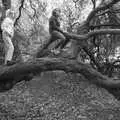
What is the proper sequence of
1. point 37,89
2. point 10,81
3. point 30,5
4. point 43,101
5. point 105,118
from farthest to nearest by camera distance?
1. point 30,5
2. point 37,89
3. point 43,101
4. point 105,118
5. point 10,81

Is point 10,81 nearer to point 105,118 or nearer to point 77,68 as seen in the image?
point 77,68

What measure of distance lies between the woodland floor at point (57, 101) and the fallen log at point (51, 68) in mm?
2005

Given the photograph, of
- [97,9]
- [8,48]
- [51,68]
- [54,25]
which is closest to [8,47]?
[8,48]

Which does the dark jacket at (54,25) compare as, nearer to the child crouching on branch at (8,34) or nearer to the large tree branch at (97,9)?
the child crouching on branch at (8,34)

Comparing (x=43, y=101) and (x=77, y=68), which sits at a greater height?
(x=77, y=68)

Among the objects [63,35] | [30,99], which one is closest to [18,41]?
[30,99]

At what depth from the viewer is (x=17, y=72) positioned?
2.90 meters

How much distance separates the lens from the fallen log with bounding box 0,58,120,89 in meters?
2.86

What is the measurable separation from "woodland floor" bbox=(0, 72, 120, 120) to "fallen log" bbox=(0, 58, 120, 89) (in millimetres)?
2005

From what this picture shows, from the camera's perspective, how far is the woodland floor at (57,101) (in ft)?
18.1

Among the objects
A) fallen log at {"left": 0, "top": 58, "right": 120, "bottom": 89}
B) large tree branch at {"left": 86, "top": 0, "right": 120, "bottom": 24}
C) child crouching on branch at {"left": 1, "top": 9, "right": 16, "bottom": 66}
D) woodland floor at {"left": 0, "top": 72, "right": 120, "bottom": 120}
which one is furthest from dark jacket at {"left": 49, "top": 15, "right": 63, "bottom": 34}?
fallen log at {"left": 0, "top": 58, "right": 120, "bottom": 89}

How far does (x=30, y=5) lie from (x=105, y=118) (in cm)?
654

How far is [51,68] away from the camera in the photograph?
2918mm

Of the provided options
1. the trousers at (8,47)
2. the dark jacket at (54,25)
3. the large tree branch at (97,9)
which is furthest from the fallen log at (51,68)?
the large tree branch at (97,9)
